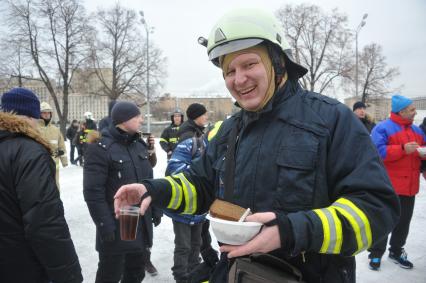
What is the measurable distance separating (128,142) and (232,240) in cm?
254

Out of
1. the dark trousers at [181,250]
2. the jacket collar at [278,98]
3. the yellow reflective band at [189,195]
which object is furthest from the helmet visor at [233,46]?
the dark trousers at [181,250]

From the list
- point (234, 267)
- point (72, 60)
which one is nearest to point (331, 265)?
point (234, 267)

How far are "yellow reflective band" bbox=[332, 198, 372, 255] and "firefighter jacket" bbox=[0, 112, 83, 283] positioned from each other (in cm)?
175

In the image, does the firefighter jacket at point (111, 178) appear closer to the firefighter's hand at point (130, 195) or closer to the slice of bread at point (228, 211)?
the firefighter's hand at point (130, 195)

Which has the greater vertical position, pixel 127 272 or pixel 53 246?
pixel 53 246

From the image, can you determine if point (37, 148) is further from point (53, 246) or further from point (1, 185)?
point (53, 246)

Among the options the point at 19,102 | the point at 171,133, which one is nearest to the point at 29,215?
the point at 19,102

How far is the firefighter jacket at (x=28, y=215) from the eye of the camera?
2.08 metres

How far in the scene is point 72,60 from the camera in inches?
1248

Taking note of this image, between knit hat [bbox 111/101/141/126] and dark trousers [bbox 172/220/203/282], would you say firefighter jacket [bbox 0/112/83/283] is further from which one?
dark trousers [bbox 172/220/203/282]

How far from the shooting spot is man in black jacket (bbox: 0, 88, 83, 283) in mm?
2084

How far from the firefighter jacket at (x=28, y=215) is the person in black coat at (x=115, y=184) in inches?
38.1

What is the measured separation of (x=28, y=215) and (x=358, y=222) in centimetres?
186

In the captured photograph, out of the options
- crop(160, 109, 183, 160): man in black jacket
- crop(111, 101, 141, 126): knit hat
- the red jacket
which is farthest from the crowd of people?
crop(160, 109, 183, 160): man in black jacket
